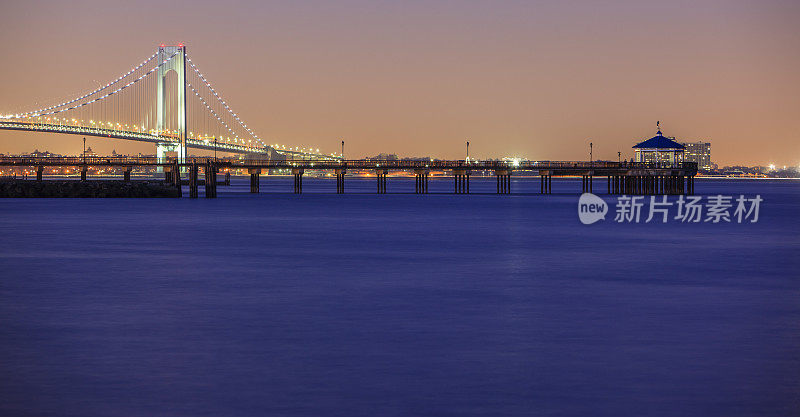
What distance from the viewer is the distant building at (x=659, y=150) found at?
10212cm

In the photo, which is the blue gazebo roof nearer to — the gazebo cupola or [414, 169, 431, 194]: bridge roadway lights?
the gazebo cupola

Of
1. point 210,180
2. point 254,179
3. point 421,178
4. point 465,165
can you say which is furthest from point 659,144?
point 254,179

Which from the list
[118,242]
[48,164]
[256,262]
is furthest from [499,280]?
[48,164]

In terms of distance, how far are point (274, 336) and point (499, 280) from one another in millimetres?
10885

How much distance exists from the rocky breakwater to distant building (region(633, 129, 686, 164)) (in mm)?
51016

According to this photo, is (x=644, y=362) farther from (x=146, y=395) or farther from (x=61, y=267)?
(x=61, y=267)

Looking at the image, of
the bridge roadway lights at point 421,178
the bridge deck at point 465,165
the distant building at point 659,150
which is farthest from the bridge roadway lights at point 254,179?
the distant building at point 659,150

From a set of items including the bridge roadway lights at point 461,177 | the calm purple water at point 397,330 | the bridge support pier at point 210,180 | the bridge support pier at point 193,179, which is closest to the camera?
the calm purple water at point 397,330

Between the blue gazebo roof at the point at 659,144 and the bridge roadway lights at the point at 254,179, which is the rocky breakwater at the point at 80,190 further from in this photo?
the blue gazebo roof at the point at 659,144

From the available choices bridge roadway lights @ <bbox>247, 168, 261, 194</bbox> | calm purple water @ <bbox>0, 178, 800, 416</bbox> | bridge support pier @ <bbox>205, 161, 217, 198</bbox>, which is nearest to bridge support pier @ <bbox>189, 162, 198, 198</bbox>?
bridge support pier @ <bbox>205, 161, 217, 198</bbox>

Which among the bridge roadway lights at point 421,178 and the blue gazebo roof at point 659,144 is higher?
the blue gazebo roof at point 659,144

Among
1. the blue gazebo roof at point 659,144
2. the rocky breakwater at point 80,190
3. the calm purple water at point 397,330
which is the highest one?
the blue gazebo roof at point 659,144

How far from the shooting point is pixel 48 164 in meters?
104

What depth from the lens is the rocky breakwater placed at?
97.1 m
